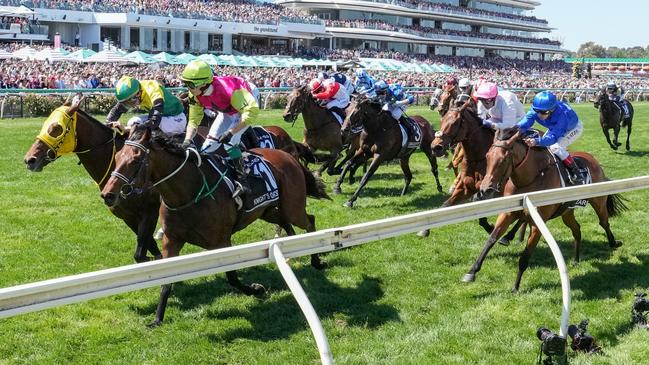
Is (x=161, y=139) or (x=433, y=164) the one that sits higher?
(x=161, y=139)

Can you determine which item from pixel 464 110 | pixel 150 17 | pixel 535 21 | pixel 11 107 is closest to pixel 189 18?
pixel 150 17

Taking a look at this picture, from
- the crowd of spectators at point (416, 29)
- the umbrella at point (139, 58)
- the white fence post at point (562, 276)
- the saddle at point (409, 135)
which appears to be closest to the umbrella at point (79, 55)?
the umbrella at point (139, 58)

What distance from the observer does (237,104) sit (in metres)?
6.13

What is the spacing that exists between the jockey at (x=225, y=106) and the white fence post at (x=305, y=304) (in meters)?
1.97

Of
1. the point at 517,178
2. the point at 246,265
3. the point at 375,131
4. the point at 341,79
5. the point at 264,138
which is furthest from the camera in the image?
the point at 341,79

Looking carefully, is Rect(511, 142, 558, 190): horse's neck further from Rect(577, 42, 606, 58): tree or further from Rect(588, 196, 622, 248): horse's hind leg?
Rect(577, 42, 606, 58): tree

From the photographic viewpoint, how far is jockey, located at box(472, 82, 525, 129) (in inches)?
308

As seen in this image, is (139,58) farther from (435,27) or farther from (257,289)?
A: (435,27)

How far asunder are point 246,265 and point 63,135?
308 cm

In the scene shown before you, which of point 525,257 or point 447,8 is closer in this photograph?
point 525,257

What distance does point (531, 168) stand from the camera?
21.7ft

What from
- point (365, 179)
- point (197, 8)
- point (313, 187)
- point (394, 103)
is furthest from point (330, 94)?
point (197, 8)

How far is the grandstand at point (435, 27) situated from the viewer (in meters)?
76.8

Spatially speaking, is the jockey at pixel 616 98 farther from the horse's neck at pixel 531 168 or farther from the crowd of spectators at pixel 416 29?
the crowd of spectators at pixel 416 29
